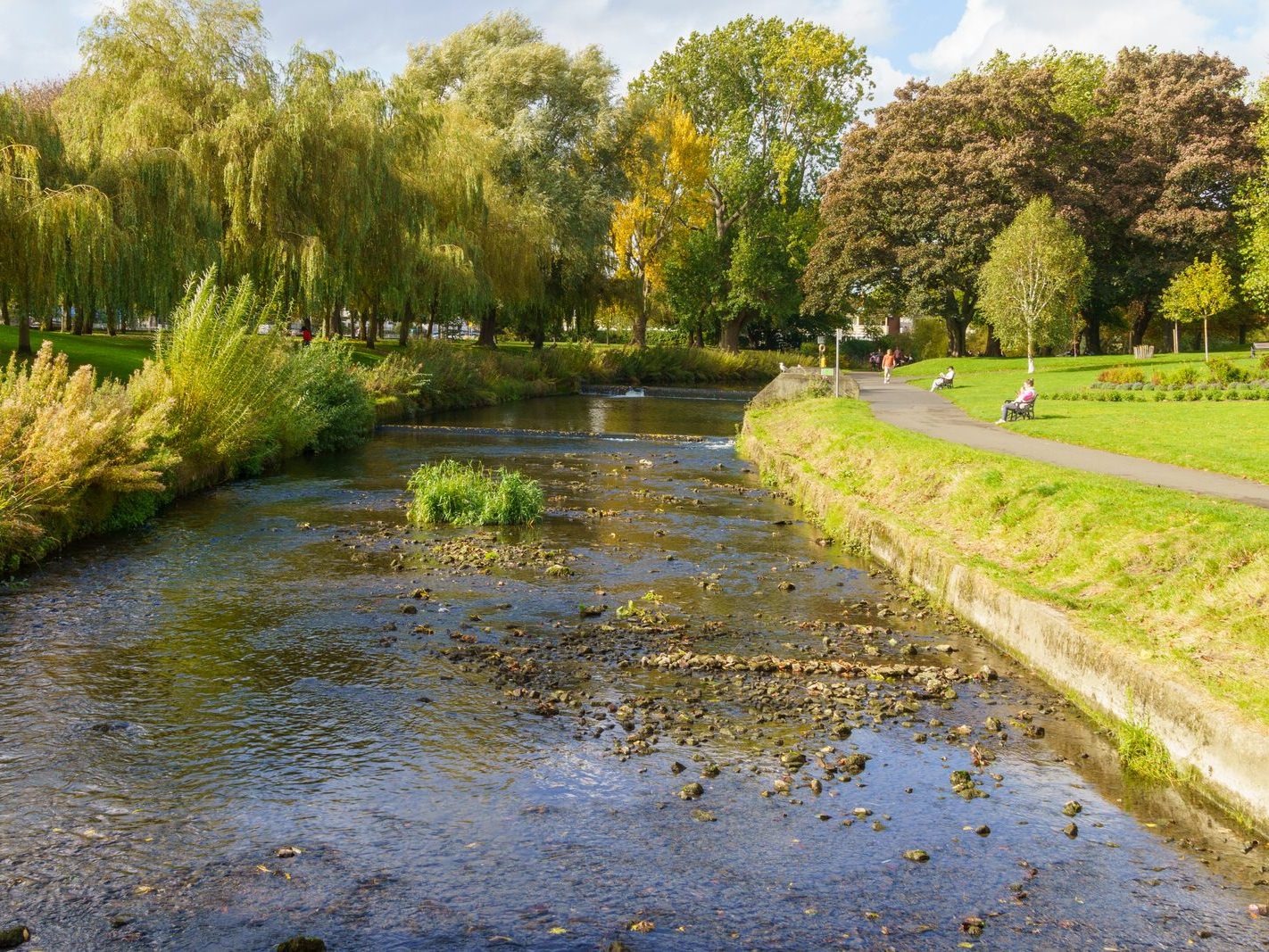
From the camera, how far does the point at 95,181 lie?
25484 millimetres

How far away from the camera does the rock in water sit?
508 centimetres

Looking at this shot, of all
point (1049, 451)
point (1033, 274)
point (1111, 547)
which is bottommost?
point (1111, 547)

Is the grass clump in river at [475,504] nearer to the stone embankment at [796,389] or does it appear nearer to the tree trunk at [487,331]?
the stone embankment at [796,389]

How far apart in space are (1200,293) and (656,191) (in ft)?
93.1

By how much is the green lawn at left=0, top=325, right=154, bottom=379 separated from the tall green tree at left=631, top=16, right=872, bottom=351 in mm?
38320

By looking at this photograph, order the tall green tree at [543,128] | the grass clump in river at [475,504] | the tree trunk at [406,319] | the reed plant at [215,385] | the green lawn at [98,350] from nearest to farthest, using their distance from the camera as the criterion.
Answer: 1. the grass clump in river at [475,504]
2. the reed plant at [215,385]
3. the green lawn at [98,350]
4. the tree trunk at [406,319]
5. the tall green tree at [543,128]

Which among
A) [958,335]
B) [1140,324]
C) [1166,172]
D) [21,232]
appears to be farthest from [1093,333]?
[21,232]

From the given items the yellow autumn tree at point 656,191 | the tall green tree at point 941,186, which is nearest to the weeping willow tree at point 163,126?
the yellow autumn tree at point 656,191

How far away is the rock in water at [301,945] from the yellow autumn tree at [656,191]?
53866 mm

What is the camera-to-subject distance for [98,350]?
31938 millimetres

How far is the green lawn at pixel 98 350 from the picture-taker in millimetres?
28156

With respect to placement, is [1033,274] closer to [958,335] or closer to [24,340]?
[958,335]

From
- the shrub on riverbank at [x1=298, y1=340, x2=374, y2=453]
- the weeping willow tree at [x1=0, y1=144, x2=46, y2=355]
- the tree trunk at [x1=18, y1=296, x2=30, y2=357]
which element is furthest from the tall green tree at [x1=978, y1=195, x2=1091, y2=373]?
the weeping willow tree at [x1=0, y1=144, x2=46, y2=355]

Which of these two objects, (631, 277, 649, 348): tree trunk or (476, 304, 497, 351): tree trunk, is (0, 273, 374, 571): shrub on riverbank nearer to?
(476, 304, 497, 351): tree trunk
